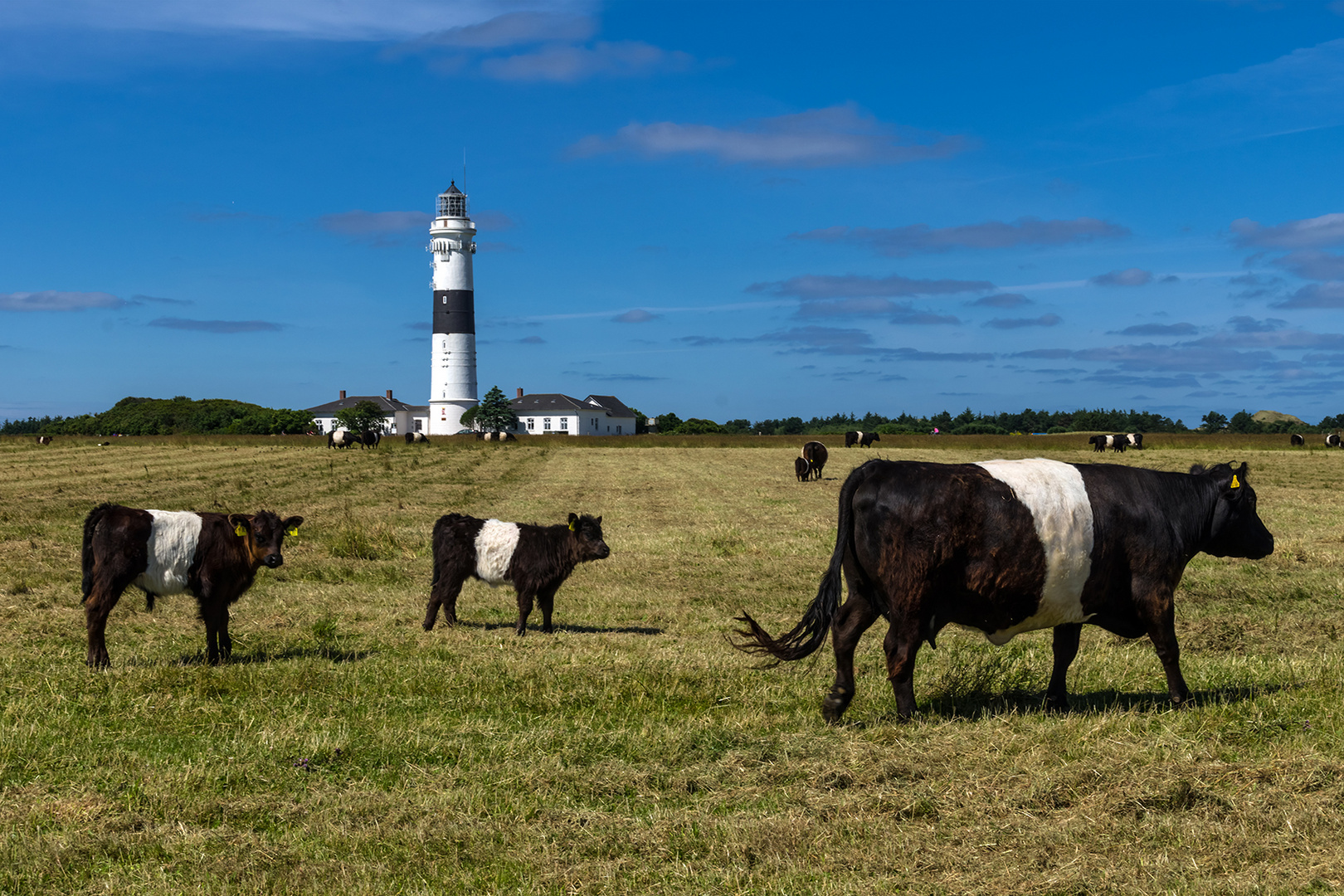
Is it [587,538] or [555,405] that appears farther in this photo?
[555,405]

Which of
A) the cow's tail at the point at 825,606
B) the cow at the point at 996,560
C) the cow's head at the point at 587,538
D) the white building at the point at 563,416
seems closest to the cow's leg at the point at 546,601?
the cow's head at the point at 587,538

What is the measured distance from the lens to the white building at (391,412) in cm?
14612

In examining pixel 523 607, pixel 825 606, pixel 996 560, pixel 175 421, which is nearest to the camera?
pixel 996 560

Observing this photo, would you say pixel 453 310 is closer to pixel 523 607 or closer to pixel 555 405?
pixel 555 405

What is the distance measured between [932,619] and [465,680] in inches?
155

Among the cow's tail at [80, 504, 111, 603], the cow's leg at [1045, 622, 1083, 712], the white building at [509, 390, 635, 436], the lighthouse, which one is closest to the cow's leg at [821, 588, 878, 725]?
the cow's leg at [1045, 622, 1083, 712]

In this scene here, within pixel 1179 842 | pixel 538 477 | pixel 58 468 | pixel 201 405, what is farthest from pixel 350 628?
pixel 201 405

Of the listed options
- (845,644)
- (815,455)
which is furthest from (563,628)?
(815,455)

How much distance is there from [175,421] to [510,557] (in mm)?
142056

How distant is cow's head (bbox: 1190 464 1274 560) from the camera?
→ 334 inches

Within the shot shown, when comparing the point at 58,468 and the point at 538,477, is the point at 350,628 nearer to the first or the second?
the point at 538,477

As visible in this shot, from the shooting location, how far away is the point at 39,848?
5.15 meters

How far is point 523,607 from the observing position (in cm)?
1171

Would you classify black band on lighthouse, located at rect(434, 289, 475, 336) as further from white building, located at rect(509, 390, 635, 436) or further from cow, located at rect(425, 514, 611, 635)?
cow, located at rect(425, 514, 611, 635)
